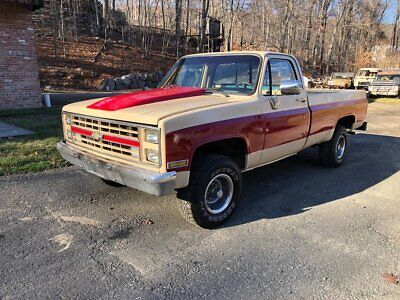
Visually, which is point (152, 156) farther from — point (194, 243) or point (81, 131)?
point (81, 131)

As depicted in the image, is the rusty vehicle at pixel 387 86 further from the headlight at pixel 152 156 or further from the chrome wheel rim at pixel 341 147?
the headlight at pixel 152 156

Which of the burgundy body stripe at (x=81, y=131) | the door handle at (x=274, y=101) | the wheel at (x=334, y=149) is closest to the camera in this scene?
the burgundy body stripe at (x=81, y=131)

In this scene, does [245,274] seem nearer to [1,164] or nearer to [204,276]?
[204,276]

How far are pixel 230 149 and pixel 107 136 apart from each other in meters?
1.47

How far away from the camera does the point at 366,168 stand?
6.65m

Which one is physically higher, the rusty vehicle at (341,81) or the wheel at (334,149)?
the rusty vehicle at (341,81)

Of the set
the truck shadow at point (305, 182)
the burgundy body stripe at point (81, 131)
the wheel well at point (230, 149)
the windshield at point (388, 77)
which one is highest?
the windshield at point (388, 77)

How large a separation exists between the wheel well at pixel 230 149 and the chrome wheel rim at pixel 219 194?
1.13ft

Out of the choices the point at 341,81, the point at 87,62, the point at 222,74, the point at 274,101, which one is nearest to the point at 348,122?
the point at 274,101

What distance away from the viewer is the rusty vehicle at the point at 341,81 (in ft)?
88.1

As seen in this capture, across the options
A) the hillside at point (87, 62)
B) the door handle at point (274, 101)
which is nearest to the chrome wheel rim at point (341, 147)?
the door handle at point (274, 101)

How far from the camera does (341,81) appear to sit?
27.2 metres

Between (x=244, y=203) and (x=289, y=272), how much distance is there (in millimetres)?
1616

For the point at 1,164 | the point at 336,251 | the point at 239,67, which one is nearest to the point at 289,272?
the point at 336,251
